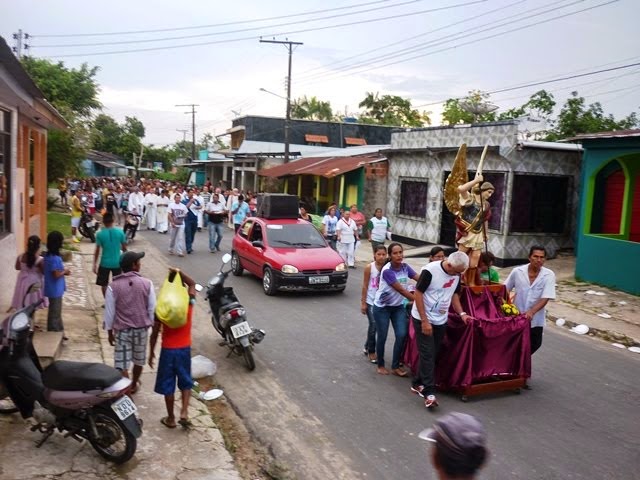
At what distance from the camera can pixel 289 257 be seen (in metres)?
11.7

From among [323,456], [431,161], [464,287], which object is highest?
[431,161]

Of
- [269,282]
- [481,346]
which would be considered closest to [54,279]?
[269,282]

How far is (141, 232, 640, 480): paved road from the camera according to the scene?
16.3 feet

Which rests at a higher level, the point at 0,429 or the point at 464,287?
the point at 464,287

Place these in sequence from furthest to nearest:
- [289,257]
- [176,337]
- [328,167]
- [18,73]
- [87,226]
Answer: [328,167] → [87,226] → [289,257] → [18,73] → [176,337]

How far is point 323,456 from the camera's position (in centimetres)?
505

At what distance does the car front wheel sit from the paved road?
2201 mm

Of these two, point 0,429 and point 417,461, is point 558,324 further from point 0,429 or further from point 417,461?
point 0,429

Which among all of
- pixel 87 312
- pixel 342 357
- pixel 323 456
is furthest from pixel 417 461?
pixel 87 312

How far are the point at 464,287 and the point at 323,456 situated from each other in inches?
107

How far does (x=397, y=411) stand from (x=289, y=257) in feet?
19.8

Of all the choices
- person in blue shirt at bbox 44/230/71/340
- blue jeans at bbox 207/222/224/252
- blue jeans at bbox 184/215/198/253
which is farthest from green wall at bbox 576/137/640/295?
person in blue shirt at bbox 44/230/71/340

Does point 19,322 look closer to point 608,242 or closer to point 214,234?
point 608,242

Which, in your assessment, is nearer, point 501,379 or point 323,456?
point 323,456
